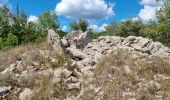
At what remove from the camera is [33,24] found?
156 feet

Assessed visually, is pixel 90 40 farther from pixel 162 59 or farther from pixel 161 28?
pixel 161 28

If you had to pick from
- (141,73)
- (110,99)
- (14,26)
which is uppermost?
(14,26)

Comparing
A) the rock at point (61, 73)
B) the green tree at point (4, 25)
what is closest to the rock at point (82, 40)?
the rock at point (61, 73)

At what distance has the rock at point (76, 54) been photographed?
14453 mm

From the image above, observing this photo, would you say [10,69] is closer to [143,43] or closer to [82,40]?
[82,40]

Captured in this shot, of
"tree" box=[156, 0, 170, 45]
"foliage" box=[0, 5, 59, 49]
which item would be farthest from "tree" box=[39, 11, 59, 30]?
"tree" box=[156, 0, 170, 45]

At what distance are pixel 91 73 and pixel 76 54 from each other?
8.30ft

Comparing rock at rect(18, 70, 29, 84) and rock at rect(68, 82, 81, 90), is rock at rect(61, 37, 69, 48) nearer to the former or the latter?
rock at rect(18, 70, 29, 84)

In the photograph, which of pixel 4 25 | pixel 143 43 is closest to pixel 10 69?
pixel 143 43

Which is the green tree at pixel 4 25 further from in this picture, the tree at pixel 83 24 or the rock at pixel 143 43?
the rock at pixel 143 43

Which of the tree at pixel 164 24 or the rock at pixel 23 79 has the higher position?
the tree at pixel 164 24

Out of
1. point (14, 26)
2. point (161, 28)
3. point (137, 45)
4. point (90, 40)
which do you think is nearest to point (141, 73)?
point (137, 45)

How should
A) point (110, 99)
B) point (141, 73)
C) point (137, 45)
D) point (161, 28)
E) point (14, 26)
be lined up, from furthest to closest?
point (14, 26), point (161, 28), point (137, 45), point (141, 73), point (110, 99)

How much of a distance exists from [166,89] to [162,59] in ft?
6.77
